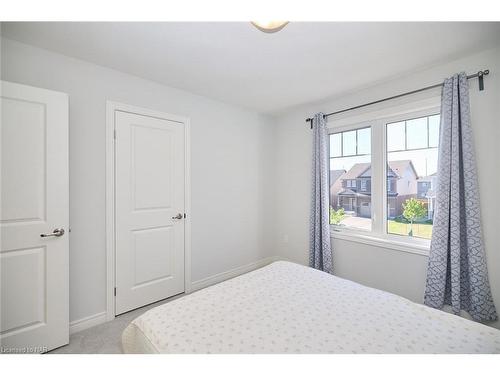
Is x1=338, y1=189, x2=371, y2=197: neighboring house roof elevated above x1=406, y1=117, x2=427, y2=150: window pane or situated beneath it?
situated beneath

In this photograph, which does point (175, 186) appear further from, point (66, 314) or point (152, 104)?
point (66, 314)

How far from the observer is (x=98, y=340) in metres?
1.84

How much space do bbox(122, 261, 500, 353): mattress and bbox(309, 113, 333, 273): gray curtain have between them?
4.76 ft

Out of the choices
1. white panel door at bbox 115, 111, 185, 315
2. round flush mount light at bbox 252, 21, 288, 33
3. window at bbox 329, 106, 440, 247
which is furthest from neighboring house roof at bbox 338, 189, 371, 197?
round flush mount light at bbox 252, 21, 288, 33

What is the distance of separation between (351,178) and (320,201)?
1.62ft

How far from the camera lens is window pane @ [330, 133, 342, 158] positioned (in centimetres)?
303

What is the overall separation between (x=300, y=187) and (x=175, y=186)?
1789 mm

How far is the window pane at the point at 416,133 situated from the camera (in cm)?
233

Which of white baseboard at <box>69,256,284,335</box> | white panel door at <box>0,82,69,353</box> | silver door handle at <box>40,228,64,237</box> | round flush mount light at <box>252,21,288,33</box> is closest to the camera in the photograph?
round flush mount light at <box>252,21,288,33</box>

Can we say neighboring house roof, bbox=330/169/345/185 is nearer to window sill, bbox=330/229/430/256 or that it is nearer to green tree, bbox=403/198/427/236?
window sill, bbox=330/229/430/256

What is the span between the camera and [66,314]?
1.76 metres

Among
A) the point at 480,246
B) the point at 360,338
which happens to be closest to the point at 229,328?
the point at 360,338

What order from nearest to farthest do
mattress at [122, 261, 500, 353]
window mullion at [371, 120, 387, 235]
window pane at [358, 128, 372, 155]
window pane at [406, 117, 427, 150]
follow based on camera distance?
1. mattress at [122, 261, 500, 353]
2. window pane at [406, 117, 427, 150]
3. window mullion at [371, 120, 387, 235]
4. window pane at [358, 128, 372, 155]

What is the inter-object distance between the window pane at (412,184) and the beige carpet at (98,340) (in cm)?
291
